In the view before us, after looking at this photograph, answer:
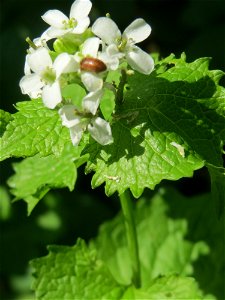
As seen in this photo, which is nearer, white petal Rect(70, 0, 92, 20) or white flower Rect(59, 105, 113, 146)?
white flower Rect(59, 105, 113, 146)

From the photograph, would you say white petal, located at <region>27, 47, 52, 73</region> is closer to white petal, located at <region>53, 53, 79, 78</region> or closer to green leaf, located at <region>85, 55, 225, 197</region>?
white petal, located at <region>53, 53, 79, 78</region>

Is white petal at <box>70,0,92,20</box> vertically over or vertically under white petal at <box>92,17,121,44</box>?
over

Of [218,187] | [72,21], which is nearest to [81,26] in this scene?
[72,21]

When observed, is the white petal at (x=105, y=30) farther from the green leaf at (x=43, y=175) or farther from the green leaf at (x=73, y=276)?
the green leaf at (x=73, y=276)

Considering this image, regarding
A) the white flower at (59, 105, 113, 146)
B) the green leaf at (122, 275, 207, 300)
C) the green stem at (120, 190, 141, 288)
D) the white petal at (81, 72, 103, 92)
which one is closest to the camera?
the white petal at (81, 72, 103, 92)

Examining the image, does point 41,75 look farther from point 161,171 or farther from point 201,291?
point 201,291

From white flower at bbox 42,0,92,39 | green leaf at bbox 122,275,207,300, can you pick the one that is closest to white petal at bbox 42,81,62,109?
white flower at bbox 42,0,92,39
